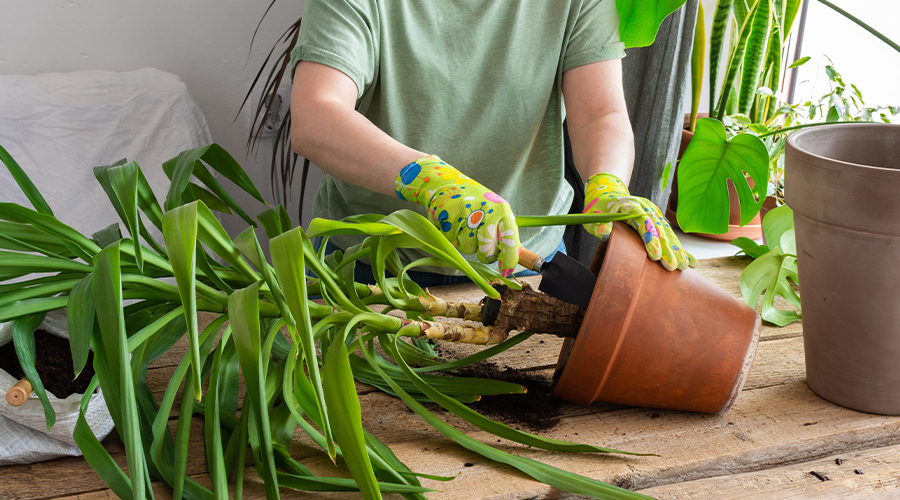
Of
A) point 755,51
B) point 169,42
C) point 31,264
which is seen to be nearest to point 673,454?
point 31,264

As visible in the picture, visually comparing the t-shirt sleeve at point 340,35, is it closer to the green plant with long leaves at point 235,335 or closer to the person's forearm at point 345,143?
the person's forearm at point 345,143

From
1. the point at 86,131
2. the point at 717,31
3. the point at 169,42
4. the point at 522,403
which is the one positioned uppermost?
the point at 717,31

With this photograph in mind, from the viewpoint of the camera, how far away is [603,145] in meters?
0.93

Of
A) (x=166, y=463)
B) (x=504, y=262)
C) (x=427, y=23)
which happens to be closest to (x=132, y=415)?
(x=166, y=463)

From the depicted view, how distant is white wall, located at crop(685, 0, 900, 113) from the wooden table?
4.87ft

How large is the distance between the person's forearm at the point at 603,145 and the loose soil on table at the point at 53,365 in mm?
660

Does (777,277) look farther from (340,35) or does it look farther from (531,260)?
(340,35)

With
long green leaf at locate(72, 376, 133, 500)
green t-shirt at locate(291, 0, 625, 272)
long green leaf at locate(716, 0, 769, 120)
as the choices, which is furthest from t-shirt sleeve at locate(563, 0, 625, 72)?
long green leaf at locate(72, 376, 133, 500)

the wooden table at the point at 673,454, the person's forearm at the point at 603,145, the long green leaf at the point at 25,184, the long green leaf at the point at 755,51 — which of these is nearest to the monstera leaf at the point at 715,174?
the person's forearm at the point at 603,145

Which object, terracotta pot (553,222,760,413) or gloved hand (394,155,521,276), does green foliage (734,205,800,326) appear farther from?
gloved hand (394,155,521,276)

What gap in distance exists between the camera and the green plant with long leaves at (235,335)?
1.41ft

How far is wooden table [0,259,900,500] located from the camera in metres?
0.52

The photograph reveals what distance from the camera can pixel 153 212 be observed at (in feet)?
1.96

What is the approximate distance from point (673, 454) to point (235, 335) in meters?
0.38
